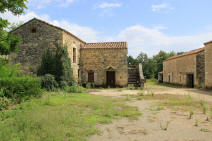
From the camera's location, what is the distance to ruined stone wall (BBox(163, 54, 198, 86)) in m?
17.7

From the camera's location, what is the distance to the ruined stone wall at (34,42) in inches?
507

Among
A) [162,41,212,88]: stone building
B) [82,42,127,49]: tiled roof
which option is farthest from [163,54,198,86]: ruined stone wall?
[82,42,127,49]: tiled roof

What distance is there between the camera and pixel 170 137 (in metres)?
3.61

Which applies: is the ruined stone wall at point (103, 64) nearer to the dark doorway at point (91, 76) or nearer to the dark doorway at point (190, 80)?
the dark doorway at point (91, 76)

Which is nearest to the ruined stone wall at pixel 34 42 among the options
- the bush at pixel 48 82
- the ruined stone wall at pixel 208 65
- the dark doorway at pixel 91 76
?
the bush at pixel 48 82

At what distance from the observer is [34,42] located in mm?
13164

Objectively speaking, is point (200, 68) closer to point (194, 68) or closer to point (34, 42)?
point (194, 68)

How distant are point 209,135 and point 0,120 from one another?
5620 millimetres

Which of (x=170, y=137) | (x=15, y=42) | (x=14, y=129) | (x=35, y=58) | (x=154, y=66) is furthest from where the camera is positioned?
(x=154, y=66)

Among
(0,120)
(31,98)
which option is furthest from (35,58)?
(0,120)

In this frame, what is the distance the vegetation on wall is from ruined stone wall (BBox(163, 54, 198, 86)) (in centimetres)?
896

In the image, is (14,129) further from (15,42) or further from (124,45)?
(124,45)

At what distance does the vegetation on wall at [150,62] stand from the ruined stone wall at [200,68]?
17.5 meters

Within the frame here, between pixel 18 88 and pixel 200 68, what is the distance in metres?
16.7
